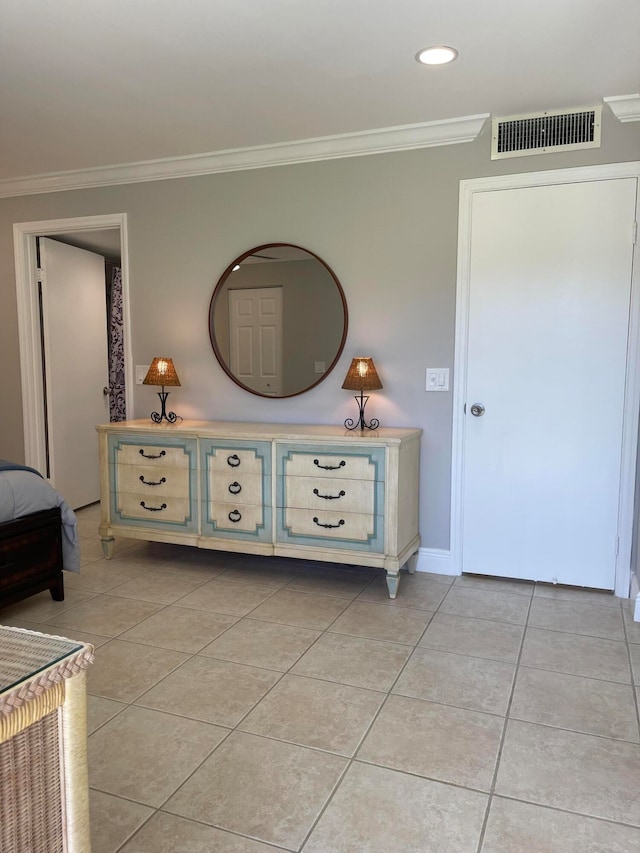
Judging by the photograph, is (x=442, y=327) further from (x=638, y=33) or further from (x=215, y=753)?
(x=215, y=753)

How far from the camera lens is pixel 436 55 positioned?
97.3 inches

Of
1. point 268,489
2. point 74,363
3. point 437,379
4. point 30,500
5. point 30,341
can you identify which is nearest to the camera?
point 30,500

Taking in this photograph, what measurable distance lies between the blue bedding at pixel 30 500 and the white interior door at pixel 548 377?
2042mm

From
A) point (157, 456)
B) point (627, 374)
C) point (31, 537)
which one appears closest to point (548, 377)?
point (627, 374)

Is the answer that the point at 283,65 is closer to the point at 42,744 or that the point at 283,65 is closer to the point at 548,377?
the point at 548,377

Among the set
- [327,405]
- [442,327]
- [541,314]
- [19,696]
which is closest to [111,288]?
[327,405]

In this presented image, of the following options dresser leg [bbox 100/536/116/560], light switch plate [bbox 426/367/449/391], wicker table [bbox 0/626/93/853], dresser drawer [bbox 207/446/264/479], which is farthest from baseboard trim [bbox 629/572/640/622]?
dresser leg [bbox 100/536/116/560]

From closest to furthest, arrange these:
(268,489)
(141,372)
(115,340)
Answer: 1. (268,489)
2. (141,372)
3. (115,340)

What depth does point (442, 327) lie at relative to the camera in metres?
3.35

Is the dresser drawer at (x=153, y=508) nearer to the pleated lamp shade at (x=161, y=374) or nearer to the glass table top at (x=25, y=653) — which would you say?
the pleated lamp shade at (x=161, y=374)

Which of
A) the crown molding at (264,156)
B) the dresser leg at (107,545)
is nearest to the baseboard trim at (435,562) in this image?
the dresser leg at (107,545)

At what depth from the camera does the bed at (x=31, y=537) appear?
9.06ft

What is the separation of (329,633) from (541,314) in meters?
1.87

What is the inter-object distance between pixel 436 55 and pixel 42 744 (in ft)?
8.61
